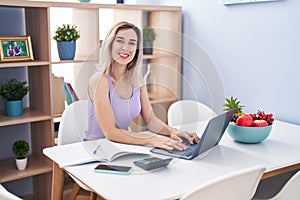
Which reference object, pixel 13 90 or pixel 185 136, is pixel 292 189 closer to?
pixel 185 136

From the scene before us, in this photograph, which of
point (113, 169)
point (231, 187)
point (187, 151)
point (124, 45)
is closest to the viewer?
point (231, 187)

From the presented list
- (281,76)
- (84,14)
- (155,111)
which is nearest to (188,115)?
(155,111)

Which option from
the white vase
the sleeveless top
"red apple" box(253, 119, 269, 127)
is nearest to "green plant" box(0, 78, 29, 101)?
the white vase

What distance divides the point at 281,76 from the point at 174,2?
115 cm

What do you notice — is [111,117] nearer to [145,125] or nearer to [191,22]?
[145,125]

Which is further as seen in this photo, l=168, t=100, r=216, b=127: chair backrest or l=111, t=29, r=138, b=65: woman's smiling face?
l=168, t=100, r=216, b=127: chair backrest

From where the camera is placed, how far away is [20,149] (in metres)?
2.53

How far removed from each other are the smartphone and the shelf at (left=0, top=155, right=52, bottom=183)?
3.70 ft

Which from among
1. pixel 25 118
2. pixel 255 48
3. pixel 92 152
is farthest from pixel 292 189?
pixel 25 118

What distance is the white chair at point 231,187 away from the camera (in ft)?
4.05

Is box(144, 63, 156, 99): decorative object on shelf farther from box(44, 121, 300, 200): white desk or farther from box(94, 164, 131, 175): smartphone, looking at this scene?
box(94, 164, 131, 175): smartphone

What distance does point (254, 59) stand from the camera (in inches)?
99.0

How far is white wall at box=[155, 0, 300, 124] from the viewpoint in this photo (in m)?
2.30

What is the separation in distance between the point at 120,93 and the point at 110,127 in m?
0.16
